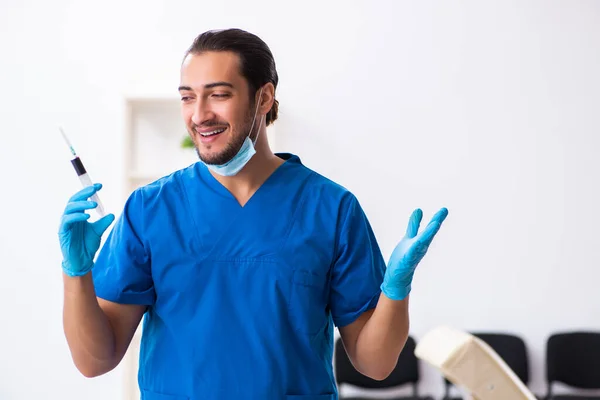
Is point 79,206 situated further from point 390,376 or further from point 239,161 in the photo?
point 390,376

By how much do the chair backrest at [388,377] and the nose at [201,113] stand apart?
2.07 m

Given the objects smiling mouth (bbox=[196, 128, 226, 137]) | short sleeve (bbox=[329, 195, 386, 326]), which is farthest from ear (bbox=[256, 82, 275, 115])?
short sleeve (bbox=[329, 195, 386, 326])

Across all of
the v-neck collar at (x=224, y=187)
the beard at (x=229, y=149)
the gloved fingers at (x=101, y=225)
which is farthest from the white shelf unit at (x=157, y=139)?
the gloved fingers at (x=101, y=225)

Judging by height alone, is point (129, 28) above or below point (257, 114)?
above

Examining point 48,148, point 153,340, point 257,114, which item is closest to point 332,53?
point 48,148

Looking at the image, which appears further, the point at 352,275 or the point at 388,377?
the point at 388,377

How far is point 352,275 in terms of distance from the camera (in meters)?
1.47

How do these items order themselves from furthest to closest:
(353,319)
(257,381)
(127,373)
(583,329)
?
(583,329) < (127,373) < (353,319) < (257,381)

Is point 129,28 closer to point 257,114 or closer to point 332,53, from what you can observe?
point 332,53

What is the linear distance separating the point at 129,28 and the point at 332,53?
3.02 feet

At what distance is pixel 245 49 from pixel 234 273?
0.42 meters

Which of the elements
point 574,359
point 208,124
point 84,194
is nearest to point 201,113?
point 208,124

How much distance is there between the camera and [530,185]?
11.5 ft

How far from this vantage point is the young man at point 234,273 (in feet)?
4.52
